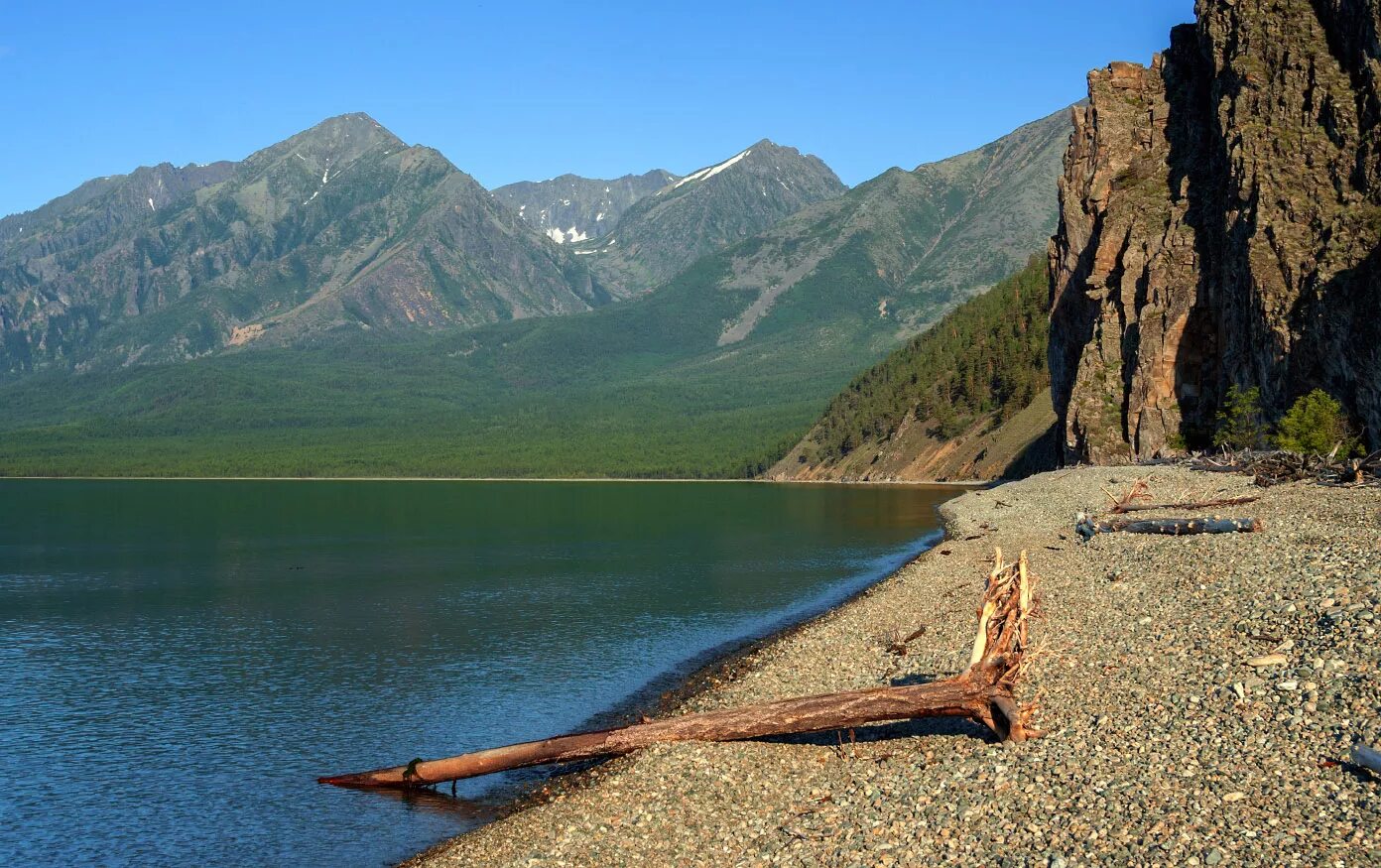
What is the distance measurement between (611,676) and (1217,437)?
182 ft

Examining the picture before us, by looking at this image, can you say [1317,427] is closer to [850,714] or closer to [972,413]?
[850,714]

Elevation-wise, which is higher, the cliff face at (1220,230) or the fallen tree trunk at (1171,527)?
the cliff face at (1220,230)

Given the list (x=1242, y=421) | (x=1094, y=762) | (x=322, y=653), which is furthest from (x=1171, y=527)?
(x=1242, y=421)

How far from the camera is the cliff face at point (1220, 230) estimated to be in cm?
6912

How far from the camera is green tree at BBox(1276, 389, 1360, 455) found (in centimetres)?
6312

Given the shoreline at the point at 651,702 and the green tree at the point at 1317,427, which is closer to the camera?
the shoreline at the point at 651,702

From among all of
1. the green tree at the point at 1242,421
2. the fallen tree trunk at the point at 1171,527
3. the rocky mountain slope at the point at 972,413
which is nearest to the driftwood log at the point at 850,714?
the fallen tree trunk at the point at 1171,527

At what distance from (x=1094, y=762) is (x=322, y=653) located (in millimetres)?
34813

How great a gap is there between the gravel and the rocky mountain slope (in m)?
105

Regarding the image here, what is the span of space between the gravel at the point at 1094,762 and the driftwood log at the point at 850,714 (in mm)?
509

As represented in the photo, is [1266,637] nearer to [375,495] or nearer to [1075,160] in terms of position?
[1075,160]

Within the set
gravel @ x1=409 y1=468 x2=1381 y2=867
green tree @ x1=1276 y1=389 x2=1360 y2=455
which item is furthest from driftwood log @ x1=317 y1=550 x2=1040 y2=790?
green tree @ x1=1276 y1=389 x2=1360 y2=455

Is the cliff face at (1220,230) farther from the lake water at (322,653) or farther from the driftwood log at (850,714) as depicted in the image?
the driftwood log at (850,714)

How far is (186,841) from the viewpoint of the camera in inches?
973
